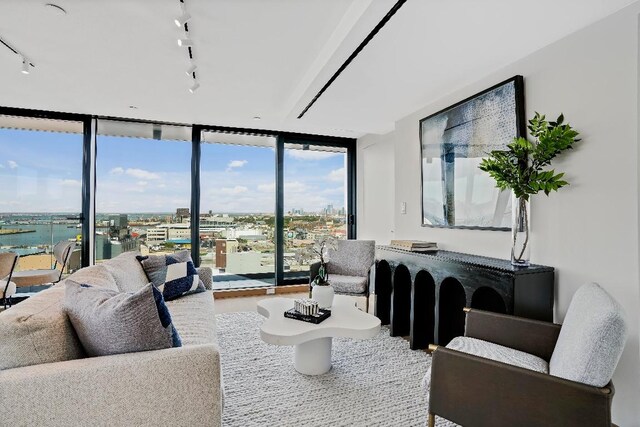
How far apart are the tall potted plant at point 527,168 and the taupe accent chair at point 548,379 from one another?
603 mm

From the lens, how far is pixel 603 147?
6.33 feet

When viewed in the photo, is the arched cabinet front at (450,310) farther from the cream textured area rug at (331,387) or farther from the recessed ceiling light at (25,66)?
the recessed ceiling light at (25,66)

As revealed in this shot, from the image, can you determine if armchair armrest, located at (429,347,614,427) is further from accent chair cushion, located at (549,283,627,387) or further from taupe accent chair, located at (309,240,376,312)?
taupe accent chair, located at (309,240,376,312)

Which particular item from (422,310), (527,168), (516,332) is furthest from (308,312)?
(527,168)

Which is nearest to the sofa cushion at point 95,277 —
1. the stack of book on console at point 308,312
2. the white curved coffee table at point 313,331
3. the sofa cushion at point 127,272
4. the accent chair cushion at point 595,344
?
the sofa cushion at point 127,272

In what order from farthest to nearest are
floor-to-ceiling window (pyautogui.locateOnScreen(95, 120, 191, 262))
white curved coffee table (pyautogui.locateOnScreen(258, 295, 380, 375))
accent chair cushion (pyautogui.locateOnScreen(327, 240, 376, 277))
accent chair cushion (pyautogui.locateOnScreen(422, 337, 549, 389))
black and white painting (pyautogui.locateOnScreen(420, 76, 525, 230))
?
floor-to-ceiling window (pyautogui.locateOnScreen(95, 120, 191, 262)) → accent chair cushion (pyautogui.locateOnScreen(327, 240, 376, 277)) → black and white painting (pyautogui.locateOnScreen(420, 76, 525, 230)) → white curved coffee table (pyautogui.locateOnScreen(258, 295, 380, 375)) → accent chair cushion (pyautogui.locateOnScreen(422, 337, 549, 389))

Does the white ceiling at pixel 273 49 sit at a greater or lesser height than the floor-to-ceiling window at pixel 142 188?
greater

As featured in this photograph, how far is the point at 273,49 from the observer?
8.21 ft

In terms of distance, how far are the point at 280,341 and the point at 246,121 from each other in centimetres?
328

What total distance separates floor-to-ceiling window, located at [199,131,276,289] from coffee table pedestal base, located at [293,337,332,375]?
9.22 ft

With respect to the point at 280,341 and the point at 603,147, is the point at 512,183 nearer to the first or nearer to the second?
the point at 603,147

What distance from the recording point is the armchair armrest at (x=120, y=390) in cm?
117

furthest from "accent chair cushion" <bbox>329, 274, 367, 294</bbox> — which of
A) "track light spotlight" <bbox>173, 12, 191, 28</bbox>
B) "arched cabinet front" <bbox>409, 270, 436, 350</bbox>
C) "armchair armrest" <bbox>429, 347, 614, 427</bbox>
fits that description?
"track light spotlight" <bbox>173, 12, 191, 28</bbox>

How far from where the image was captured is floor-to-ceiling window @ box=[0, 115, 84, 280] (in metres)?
4.09
